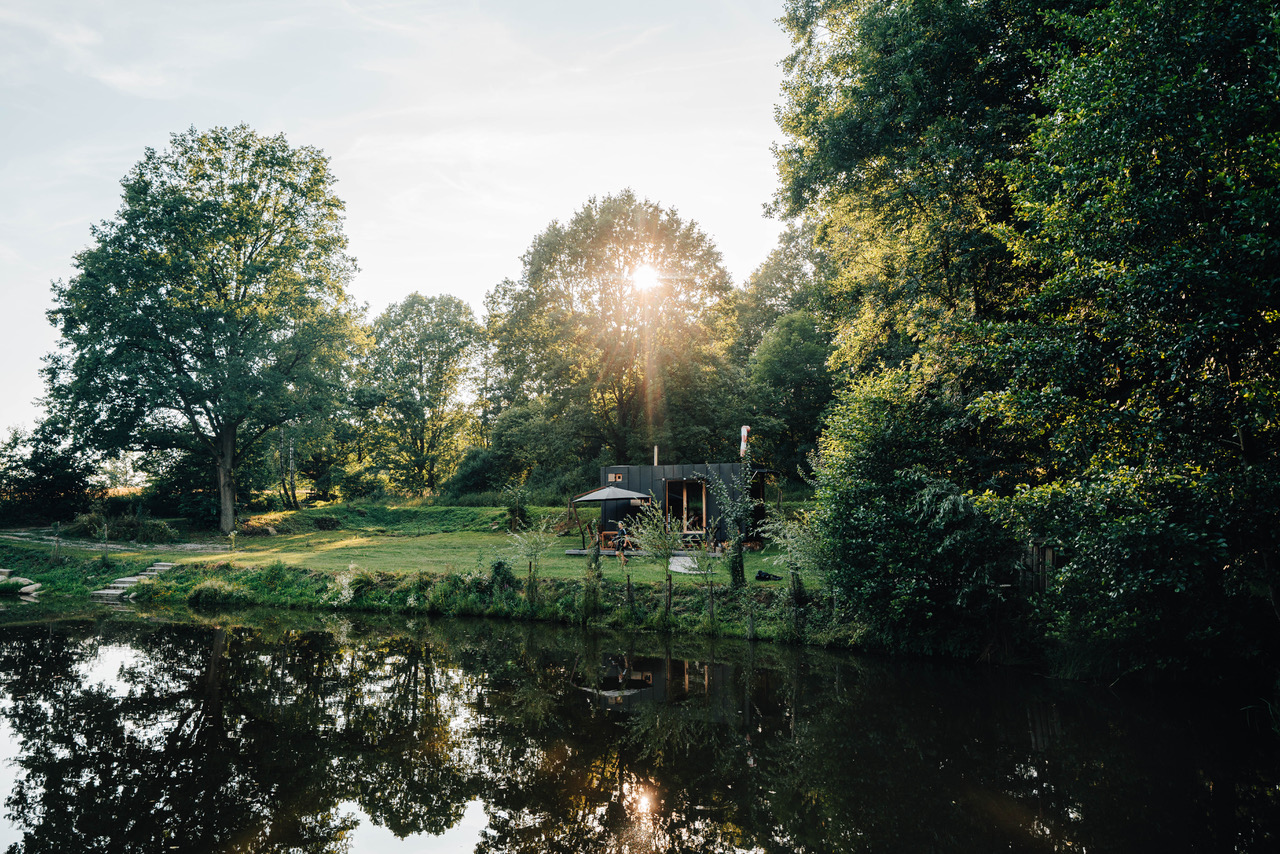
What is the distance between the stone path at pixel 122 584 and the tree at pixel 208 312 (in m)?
8.08

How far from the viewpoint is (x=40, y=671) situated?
9117 mm

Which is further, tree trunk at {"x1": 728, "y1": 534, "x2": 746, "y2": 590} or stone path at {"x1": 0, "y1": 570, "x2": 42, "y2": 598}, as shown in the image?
stone path at {"x1": 0, "y1": 570, "x2": 42, "y2": 598}

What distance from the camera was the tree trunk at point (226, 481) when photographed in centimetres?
2431

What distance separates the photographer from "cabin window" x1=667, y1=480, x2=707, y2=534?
20078mm

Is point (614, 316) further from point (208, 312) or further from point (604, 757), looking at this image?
point (604, 757)

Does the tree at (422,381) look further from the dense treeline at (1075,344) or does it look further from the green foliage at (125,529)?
the dense treeline at (1075,344)

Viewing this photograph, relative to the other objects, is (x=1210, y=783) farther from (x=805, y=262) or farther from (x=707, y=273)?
(x=805, y=262)

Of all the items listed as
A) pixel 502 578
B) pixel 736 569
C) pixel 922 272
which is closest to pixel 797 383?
pixel 922 272

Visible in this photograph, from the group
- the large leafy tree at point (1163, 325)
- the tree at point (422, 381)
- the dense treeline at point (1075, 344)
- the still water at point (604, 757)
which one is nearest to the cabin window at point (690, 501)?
the dense treeline at point (1075, 344)

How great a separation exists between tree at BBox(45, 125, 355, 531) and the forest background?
4.7 inches

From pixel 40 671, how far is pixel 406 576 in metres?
6.50

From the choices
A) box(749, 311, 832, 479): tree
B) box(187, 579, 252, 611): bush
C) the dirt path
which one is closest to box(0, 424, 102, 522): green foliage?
the dirt path

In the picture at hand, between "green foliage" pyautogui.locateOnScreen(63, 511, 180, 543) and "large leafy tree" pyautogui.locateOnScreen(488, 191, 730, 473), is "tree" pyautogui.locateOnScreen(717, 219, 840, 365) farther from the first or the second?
"green foliage" pyautogui.locateOnScreen(63, 511, 180, 543)

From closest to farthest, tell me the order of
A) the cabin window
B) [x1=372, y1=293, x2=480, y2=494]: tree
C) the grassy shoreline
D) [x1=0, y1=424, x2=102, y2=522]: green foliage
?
the grassy shoreline → the cabin window → [x1=0, y1=424, x2=102, y2=522]: green foliage → [x1=372, y1=293, x2=480, y2=494]: tree
